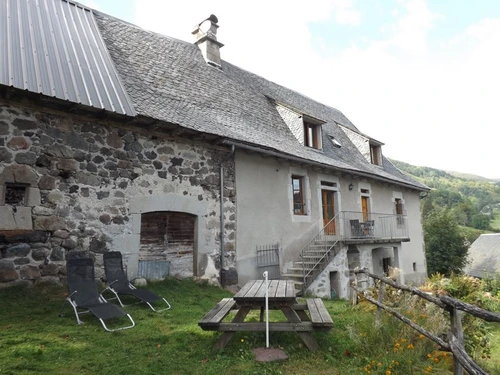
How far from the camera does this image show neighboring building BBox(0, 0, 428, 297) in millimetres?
5797

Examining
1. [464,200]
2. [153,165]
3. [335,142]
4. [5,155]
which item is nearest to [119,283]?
[153,165]

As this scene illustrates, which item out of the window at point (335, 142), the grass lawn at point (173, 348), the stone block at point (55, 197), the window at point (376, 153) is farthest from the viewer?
the window at point (376, 153)

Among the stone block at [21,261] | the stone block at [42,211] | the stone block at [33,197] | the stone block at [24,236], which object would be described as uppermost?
the stone block at [33,197]

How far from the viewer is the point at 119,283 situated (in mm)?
5715

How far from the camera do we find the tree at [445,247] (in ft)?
71.7

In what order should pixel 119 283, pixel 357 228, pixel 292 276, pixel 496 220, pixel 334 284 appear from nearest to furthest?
pixel 119 283
pixel 292 276
pixel 334 284
pixel 357 228
pixel 496 220

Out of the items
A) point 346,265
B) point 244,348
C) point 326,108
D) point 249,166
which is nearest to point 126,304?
point 244,348

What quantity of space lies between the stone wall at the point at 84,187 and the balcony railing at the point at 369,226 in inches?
197

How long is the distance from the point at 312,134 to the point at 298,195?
2.65m

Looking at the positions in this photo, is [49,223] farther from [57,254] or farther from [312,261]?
[312,261]

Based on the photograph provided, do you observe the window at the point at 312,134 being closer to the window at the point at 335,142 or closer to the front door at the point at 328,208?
the front door at the point at 328,208

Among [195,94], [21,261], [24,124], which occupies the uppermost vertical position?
[195,94]

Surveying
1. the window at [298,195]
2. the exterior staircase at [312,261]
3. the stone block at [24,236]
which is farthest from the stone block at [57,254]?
the window at [298,195]

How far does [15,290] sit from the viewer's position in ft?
17.4
